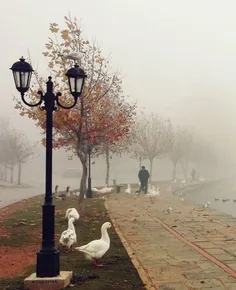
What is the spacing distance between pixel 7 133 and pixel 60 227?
5110 cm

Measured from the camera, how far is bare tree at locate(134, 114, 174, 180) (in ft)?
147

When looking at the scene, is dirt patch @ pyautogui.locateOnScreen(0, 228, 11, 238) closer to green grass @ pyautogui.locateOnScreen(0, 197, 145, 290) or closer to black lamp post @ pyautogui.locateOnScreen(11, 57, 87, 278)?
green grass @ pyautogui.locateOnScreen(0, 197, 145, 290)

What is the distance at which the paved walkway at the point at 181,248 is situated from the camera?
6938 millimetres

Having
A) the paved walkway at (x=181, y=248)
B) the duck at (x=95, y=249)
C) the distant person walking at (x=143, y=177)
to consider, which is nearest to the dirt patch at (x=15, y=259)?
the duck at (x=95, y=249)

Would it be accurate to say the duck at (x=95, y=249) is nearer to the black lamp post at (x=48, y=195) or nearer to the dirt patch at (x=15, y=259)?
the black lamp post at (x=48, y=195)

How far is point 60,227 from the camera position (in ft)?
41.8

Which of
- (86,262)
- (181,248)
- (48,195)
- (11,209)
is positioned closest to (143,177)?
(11,209)

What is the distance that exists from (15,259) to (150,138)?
3779cm

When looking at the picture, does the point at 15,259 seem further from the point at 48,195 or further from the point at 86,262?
the point at 48,195

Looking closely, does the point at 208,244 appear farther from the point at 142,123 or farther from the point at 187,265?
the point at 142,123

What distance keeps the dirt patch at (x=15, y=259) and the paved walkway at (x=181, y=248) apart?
2.29 meters

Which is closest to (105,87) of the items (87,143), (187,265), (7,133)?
(87,143)

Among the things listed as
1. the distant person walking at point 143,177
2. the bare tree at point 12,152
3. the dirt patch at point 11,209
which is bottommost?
the dirt patch at point 11,209

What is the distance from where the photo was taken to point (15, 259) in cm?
881
